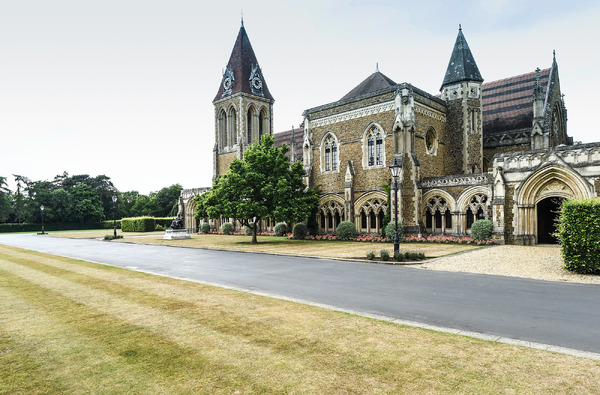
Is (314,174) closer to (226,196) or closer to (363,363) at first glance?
(226,196)

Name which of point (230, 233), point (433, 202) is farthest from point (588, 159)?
point (230, 233)

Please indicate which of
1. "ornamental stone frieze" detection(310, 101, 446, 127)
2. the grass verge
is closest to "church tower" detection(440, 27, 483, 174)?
"ornamental stone frieze" detection(310, 101, 446, 127)

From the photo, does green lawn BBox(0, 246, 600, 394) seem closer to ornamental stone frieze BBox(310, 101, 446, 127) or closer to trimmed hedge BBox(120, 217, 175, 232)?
ornamental stone frieze BBox(310, 101, 446, 127)

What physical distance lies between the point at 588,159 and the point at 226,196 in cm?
2083

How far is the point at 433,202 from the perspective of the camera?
25.4m

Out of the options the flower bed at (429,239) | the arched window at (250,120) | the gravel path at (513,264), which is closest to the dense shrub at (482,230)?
the flower bed at (429,239)

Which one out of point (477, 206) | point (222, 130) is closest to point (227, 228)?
point (222, 130)

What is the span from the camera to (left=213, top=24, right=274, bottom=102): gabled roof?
149 feet

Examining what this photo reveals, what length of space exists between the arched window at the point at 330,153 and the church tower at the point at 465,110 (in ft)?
30.0

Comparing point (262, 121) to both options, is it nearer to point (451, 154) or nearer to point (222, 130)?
point (222, 130)

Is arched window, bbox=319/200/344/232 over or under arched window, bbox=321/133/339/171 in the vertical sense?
under

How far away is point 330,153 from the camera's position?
3042 cm

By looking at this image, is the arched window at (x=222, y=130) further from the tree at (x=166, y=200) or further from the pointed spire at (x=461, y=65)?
the tree at (x=166, y=200)

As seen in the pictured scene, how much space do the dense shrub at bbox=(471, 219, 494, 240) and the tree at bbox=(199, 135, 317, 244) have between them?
11191 mm
